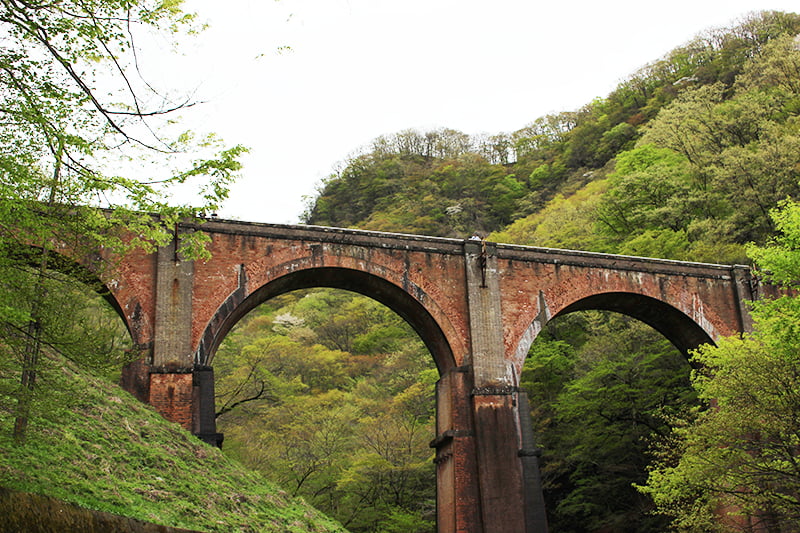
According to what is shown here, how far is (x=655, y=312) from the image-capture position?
19.2 metres

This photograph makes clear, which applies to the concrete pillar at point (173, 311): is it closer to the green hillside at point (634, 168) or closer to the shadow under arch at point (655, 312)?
the shadow under arch at point (655, 312)

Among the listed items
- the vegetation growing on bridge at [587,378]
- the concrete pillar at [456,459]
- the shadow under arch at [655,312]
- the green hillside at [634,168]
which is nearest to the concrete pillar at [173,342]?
the vegetation growing on bridge at [587,378]

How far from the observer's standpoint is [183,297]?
14.6 metres

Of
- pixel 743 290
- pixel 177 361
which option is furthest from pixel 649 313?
pixel 177 361

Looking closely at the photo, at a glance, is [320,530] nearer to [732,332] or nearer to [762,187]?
[732,332]

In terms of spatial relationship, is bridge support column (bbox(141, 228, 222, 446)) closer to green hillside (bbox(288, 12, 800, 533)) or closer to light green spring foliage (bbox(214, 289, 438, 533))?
light green spring foliage (bbox(214, 289, 438, 533))

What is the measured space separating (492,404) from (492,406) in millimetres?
43

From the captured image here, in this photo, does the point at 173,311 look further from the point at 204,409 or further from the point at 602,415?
the point at 602,415

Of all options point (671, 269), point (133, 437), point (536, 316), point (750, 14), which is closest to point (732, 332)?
point (671, 269)

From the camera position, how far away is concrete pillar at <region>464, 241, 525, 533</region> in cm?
1508

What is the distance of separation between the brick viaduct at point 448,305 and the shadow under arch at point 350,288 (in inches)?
1.5

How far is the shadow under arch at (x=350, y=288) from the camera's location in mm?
A: 15062

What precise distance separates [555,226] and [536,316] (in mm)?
15789

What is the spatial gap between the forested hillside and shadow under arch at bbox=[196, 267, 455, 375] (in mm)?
4800
